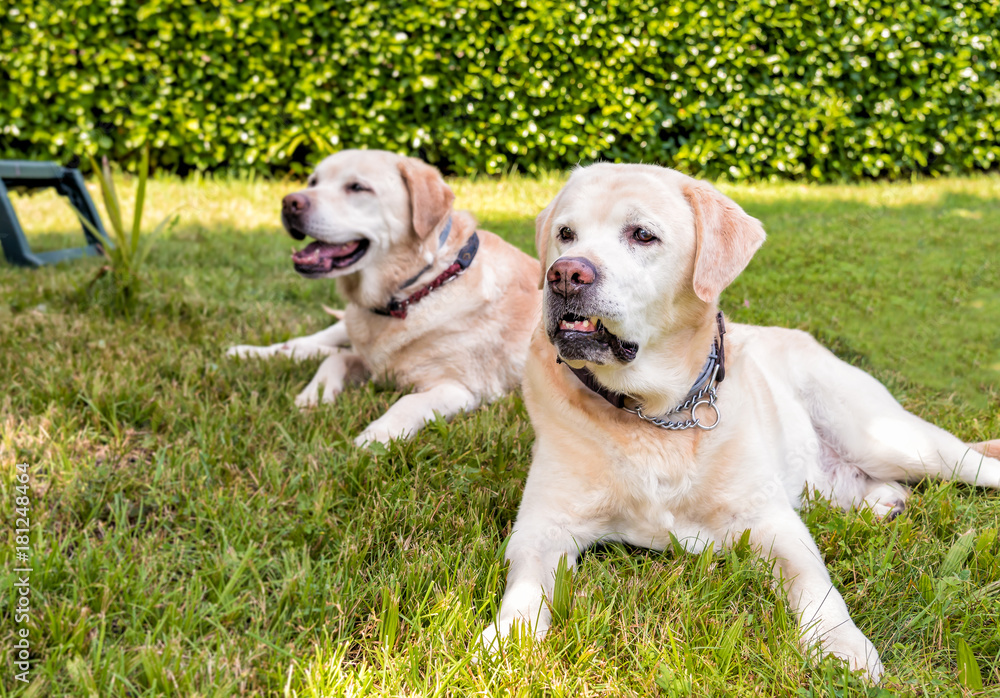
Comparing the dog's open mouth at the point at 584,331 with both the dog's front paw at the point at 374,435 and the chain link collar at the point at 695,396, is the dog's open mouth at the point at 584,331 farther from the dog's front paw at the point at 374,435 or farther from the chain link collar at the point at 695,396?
the dog's front paw at the point at 374,435

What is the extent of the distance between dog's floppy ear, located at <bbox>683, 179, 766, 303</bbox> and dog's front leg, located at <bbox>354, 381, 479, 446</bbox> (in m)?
1.28

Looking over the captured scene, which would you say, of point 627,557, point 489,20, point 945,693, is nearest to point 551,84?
point 489,20

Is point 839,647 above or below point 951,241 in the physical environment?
above

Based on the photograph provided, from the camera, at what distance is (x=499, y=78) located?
7.81 meters

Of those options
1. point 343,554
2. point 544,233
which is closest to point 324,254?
point 544,233

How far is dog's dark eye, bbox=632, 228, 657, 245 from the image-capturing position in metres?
2.06

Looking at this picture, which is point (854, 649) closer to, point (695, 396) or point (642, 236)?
point (695, 396)

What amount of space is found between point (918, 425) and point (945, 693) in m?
1.25

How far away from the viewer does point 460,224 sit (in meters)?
3.78

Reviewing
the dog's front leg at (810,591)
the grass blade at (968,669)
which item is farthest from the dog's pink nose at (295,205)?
the grass blade at (968,669)

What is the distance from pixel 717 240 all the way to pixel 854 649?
1.11 m

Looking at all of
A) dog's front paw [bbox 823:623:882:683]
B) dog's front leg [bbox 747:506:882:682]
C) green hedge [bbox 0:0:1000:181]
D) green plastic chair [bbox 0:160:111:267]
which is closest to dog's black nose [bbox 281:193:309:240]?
green plastic chair [bbox 0:160:111:267]

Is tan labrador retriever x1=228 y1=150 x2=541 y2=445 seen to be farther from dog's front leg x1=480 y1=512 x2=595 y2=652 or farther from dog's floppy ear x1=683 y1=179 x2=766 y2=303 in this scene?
dog's floppy ear x1=683 y1=179 x2=766 y2=303

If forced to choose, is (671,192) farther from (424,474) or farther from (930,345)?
(930,345)
